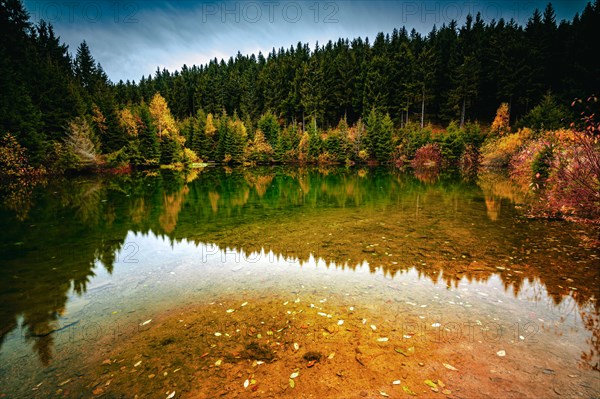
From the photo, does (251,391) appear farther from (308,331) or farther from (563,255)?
(563,255)

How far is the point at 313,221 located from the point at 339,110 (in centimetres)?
6756

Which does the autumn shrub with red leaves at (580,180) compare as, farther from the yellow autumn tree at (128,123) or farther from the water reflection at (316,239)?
the yellow autumn tree at (128,123)

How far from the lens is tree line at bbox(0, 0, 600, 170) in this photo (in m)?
39.1

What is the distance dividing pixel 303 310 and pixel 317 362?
1.66 meters

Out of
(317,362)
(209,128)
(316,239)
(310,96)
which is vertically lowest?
(317,362)

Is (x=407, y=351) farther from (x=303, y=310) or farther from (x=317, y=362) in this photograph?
(x=303, y=310)

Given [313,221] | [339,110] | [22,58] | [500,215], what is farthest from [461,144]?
[22,58]

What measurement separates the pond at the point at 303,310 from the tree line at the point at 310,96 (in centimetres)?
3474

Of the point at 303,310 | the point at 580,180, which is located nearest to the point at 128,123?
the point at 303,310

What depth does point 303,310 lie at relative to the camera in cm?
611

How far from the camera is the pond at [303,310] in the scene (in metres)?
4.13

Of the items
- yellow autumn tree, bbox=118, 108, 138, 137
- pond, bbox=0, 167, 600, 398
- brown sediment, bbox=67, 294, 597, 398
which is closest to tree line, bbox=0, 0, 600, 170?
yellow autumn tree, bbox=118, 108, 138, 137

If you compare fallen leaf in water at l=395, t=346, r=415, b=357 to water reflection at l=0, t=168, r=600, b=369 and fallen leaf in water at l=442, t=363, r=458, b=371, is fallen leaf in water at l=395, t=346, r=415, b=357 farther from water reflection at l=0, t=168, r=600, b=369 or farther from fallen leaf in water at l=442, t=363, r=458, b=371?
water reflection at l=0, t=168, r=600, b=369

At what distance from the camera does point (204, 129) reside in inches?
2324
